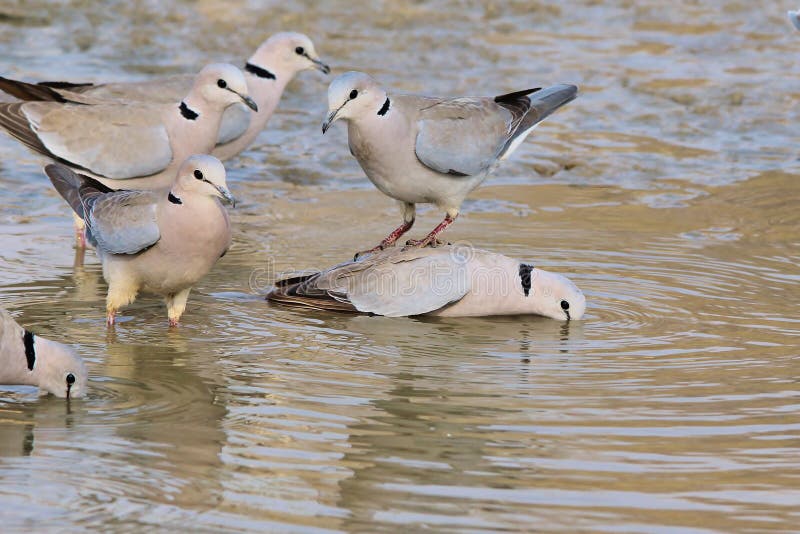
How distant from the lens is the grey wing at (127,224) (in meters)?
6.32

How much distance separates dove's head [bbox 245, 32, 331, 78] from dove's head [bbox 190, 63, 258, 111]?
5.10ft

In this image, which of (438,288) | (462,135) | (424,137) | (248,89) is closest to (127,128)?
(248,89)

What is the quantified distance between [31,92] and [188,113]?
3.76 feet

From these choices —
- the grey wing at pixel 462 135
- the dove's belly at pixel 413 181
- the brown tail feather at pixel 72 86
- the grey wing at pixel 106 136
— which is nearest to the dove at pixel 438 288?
the dove's belly at pixel 413 181

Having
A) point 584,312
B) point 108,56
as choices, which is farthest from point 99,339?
point 108,56

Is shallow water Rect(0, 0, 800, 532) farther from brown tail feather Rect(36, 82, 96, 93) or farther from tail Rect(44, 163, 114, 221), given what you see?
brown tail feather Rect(36, 82, 96, 93)

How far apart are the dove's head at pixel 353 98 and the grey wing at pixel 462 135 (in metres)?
0.35

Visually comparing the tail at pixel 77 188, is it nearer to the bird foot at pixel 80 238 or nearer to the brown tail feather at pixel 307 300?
the bird foot at pixel 80 238

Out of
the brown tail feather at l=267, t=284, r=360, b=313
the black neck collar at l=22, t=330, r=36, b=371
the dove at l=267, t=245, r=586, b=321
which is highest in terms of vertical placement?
Result: the dove at l=267, t=245, r=586, b=321

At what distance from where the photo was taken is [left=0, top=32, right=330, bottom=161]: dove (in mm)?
8547

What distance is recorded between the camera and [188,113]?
7965mm

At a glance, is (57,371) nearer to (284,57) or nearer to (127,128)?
(127,128)

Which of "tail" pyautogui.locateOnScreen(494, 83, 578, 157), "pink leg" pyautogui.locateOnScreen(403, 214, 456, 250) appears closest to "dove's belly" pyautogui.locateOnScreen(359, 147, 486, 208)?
"pink leg" pyautogui.locateOnScreen(403, 214, 456, 250)

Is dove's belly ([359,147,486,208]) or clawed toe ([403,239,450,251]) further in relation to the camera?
clawed toe ([403,239,450,251])
